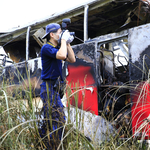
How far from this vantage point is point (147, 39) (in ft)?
10.1

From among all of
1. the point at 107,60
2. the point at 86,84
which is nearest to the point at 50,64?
the point at 86,84

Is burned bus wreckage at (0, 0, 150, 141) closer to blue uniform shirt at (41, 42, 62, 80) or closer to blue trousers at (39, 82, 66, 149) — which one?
blue uniform shirt at (41, 42, 62, 80)

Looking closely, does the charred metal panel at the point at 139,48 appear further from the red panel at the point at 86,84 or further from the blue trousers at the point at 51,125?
the blue trousers at the point at 51,125

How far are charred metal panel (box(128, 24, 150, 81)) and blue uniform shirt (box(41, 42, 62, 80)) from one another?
1.19 meters

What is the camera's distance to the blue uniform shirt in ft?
8.43

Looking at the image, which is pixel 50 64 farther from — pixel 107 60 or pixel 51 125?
pixel 107 60

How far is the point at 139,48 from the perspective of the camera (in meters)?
3.13

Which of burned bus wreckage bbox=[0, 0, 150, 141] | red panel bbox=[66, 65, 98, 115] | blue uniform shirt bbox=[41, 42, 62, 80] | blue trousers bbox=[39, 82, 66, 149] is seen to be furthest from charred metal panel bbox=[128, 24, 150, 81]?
blue trousers bbox=[39, 82, 66, 149]

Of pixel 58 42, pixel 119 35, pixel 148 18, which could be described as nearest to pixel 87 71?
pixel 119 35

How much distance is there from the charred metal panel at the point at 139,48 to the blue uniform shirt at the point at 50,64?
3.92 feet

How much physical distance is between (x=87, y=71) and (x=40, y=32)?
1.89 metres

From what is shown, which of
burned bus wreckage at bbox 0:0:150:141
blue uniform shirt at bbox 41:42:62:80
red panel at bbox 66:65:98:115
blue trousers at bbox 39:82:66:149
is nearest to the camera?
blue trousers at bbox 39:82:66:149

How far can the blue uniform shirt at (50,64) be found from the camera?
8.43ft

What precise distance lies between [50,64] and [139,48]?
138cm
